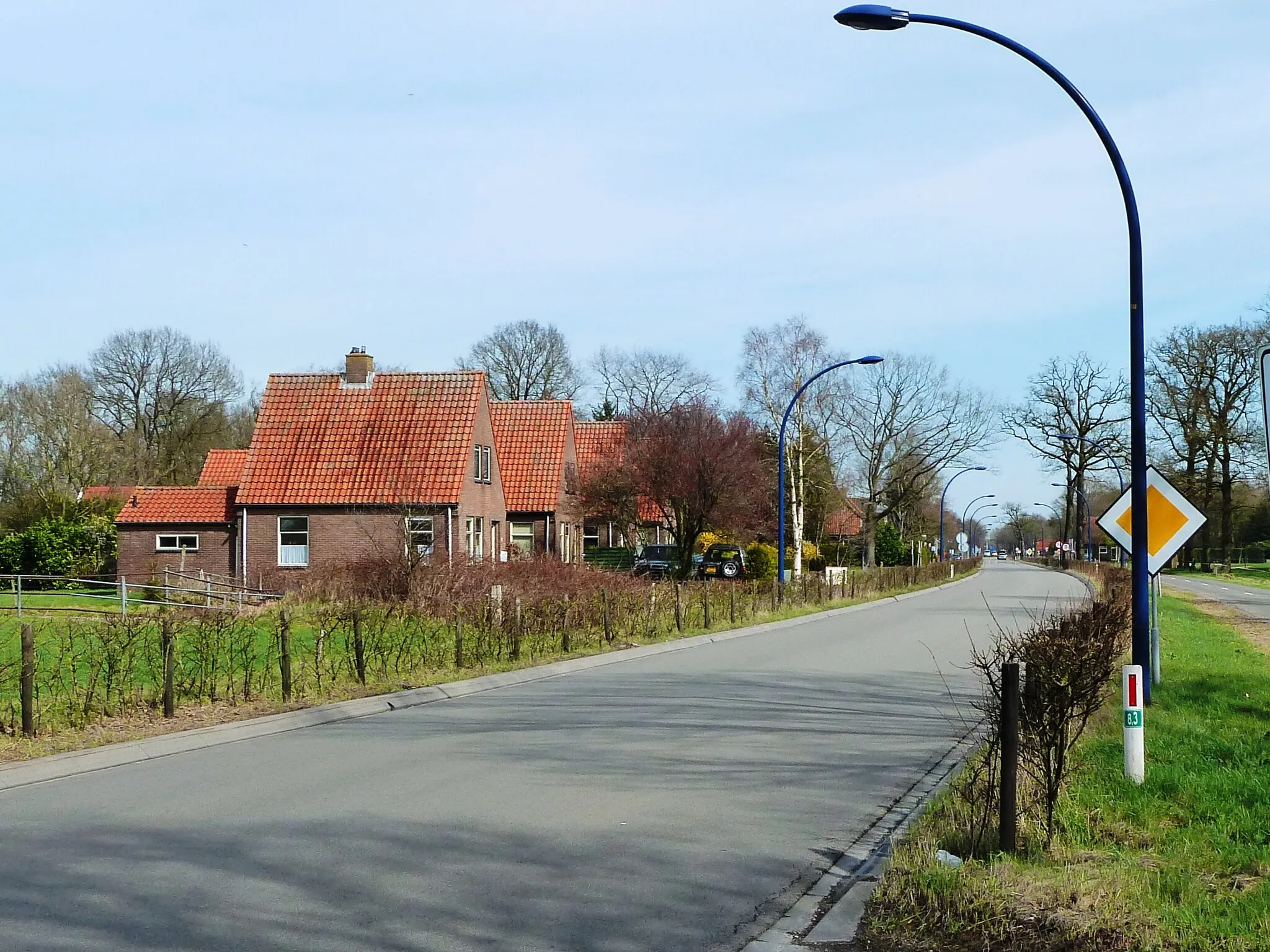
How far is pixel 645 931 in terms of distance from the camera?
589 cm

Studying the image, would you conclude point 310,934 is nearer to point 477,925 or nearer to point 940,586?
point 477,925

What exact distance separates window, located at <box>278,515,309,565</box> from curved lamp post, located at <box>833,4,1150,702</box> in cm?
3476

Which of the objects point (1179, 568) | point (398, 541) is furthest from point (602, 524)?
point (1179, 568)

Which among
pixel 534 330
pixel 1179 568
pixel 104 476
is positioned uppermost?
pixel 534 330

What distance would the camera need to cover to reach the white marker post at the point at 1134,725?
829cm

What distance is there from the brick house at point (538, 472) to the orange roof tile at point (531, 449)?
0.08 feet

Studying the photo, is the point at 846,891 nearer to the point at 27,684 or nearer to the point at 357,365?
the point at 27,684

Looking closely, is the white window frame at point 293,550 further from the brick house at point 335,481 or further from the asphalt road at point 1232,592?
the asphalt road at point 1232,592

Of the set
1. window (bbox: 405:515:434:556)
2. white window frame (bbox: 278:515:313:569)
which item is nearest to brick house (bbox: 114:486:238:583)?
white window frame (bbox: 278:515:313:569)

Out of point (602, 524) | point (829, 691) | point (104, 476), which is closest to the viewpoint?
point (829, 691)

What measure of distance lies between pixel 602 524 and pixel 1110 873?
131 feet

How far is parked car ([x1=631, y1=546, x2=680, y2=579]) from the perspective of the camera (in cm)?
4778

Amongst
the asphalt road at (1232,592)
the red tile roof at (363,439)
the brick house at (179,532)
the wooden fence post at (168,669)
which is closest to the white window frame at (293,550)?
the red tile roof at (363,439)

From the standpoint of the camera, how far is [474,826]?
316 inches
